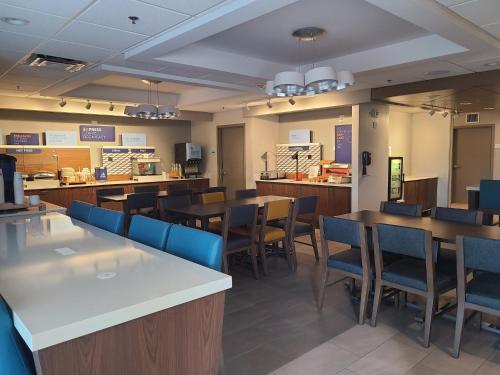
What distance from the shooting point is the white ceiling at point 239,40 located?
269 cm

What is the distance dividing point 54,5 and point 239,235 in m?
2.72

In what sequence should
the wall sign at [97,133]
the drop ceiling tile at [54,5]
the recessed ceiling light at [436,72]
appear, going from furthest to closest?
the wall sign at [97,133] → the recessed ceiling light at [436,72] → the drop ceiling tile at [54,5]

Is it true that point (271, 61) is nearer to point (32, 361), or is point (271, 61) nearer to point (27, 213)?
point (27, 213)

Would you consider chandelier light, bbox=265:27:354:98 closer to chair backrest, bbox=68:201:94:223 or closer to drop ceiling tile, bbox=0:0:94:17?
drop ceiling tile, bbox=0:0:94:17

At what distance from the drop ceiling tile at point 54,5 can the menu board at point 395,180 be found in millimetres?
5986

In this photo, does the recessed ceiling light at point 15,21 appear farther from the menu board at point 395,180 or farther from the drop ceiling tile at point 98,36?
the menu board at point 395,180

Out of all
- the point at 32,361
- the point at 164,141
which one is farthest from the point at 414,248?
the point at 164,141

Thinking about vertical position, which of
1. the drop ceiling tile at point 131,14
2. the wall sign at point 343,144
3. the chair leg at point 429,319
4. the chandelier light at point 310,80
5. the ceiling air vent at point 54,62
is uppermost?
the drop ceiling tile at point 131,14

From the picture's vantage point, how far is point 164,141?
350 inches

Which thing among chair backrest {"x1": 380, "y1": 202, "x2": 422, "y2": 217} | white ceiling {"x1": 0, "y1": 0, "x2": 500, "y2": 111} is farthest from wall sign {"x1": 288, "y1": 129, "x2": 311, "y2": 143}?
chair backrest {"x1": 380, "y1": 202, "x2": 422, "y2": 217}

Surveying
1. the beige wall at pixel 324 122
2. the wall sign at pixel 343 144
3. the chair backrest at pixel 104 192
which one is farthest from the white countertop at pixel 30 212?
the beige wall at pixel 324 122

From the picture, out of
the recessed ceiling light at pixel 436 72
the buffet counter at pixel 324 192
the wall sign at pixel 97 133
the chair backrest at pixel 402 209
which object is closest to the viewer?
the chair backrest at pixel 402 209

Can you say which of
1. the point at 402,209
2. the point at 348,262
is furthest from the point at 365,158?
the point at 348,262

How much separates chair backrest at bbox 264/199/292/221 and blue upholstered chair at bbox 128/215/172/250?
1.88m
